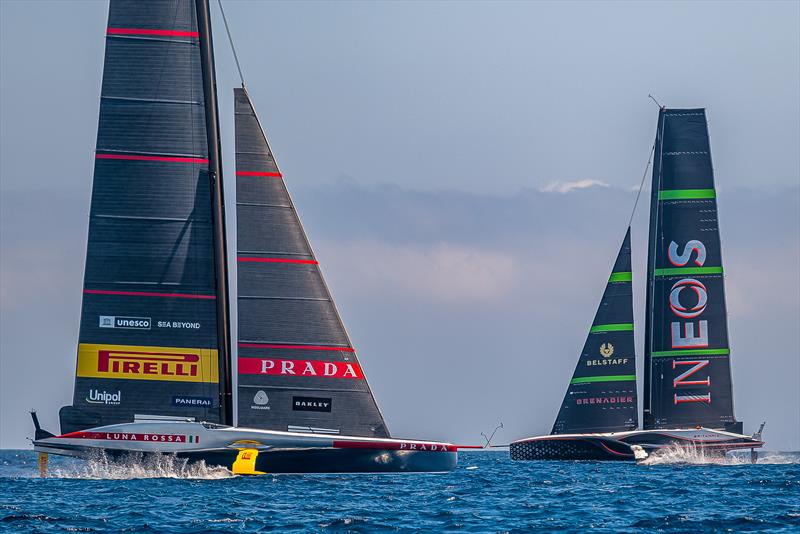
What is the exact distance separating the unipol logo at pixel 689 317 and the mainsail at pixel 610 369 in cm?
211

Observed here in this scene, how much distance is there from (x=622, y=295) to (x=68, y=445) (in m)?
27.9

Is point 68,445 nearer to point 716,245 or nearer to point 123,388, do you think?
point 123,388

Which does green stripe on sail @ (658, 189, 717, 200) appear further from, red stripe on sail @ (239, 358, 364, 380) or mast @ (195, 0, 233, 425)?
mast @ (195, 0, 233, 425)

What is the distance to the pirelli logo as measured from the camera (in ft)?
112

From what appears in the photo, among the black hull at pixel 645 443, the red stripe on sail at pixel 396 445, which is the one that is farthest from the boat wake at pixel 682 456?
the red stripe on sail at pixel 396 445

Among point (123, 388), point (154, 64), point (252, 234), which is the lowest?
point (123, 388)

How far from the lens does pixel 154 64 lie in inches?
1348

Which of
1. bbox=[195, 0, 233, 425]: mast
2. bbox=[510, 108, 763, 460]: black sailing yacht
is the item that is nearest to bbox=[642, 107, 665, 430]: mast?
bbox=[510, 108, 763, 460]: black sailing yacht

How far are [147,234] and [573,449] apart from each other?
25071mm

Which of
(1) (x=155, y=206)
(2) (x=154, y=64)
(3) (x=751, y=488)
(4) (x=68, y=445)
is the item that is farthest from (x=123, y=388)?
(3) (x=751, y=488)

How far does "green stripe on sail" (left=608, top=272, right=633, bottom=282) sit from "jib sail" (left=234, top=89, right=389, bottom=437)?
75.9ft

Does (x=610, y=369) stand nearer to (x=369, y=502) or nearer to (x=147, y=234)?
(x=147, y=234)

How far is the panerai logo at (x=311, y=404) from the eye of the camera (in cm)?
3444

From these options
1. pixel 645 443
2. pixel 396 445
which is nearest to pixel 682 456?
pixel 645 443
